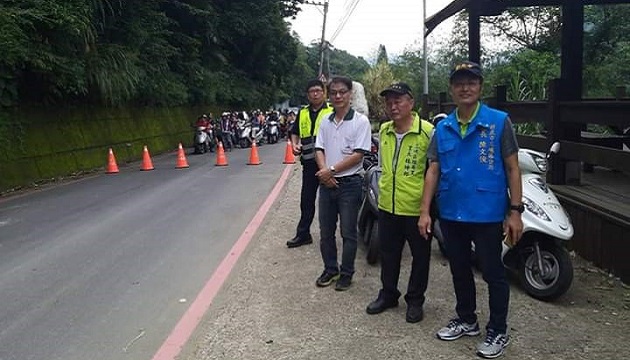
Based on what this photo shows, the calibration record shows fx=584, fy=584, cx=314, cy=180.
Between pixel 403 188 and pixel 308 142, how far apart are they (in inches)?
88.9

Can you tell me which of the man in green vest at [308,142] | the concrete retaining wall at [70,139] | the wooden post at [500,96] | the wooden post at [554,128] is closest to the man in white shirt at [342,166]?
the man in green vest at [308,142]

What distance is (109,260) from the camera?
6.36 metres

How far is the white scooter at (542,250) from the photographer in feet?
15.0

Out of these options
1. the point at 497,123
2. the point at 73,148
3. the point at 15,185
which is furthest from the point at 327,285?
the point at 73,148

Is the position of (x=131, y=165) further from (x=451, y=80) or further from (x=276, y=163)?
(x=451, y=80)

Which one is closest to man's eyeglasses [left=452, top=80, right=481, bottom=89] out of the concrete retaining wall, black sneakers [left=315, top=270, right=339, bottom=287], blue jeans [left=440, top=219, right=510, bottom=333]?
blue jeans [left=440, top=219, right=510, bottom=333]

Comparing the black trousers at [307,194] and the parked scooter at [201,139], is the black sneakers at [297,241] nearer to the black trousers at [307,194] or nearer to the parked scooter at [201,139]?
the black trousers at [307,194]

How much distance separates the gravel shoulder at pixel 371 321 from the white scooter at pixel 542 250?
152mm

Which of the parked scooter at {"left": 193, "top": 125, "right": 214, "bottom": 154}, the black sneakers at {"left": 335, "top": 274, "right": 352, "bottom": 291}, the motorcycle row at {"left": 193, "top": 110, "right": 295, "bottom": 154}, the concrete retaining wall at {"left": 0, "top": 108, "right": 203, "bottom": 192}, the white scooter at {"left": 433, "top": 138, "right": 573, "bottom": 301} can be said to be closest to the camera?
the white scooter at {"left": 433, "top": 138, "right": 573, "bottom": 301}

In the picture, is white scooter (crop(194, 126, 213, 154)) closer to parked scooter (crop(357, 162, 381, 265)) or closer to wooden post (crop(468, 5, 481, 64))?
wooden post (crop(468, 5, 481, 64))

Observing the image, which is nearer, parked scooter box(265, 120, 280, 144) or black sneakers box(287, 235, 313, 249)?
black sneakers box(287, 235, 313, 249)

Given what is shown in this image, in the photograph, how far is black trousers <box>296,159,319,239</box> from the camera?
253 inches

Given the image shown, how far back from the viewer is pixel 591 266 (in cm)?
554

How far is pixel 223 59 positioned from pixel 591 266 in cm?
2704
